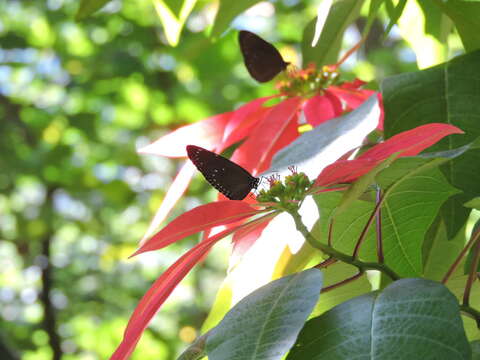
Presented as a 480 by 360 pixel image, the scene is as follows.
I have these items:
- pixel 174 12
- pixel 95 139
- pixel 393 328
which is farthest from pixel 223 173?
pixel 95 139

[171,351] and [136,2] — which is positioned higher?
[136,2]

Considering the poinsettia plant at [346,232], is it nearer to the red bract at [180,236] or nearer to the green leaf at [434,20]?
the red bract at [180,236]

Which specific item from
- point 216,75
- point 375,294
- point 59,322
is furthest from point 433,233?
point 59,322

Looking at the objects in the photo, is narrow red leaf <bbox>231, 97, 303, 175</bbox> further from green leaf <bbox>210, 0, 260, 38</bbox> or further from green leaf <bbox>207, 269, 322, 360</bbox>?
green leaf <bbox>207, 269, 322, 360</bbox>

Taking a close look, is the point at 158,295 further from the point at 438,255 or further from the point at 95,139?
the point at 95,139

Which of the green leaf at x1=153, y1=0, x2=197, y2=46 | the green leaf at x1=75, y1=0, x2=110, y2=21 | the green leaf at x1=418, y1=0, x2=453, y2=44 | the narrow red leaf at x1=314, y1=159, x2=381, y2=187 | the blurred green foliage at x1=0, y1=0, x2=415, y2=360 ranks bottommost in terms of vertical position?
the blurred green foliage at x1=0, y1=0, x2=415, y2=360

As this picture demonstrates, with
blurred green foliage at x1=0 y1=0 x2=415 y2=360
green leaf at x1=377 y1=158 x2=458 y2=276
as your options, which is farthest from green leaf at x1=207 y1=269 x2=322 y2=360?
blurred green foliage at x1=0 y1=0 x2=415 y2=360

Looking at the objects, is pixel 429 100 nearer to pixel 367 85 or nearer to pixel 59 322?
pixel 367 85

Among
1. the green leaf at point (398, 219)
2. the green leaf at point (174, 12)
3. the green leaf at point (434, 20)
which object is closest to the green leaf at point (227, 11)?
the green leaf at point (174, 12)
